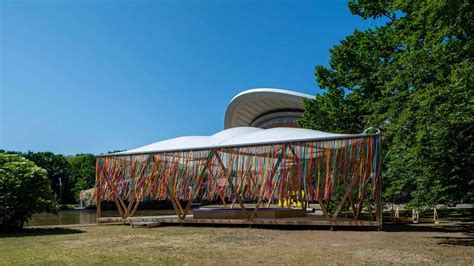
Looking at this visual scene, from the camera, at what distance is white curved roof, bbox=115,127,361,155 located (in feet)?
47.6


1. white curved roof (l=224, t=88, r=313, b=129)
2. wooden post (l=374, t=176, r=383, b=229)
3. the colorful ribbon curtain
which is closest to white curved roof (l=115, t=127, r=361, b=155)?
the colorful ribbon curtain

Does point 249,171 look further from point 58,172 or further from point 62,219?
point 58,172

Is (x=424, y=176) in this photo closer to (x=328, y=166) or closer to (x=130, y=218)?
(x=328, y=166)

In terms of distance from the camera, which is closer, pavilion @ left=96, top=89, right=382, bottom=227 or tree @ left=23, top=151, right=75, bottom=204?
pavilion @ left=96, top=89, right=382, bottom=227

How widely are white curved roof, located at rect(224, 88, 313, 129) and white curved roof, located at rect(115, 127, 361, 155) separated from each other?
1386 inches

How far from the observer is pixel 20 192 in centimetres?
1241

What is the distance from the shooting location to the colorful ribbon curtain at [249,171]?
12609 millimetres

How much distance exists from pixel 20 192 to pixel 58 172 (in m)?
51.4

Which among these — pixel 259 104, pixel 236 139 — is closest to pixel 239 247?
pixel 236 139

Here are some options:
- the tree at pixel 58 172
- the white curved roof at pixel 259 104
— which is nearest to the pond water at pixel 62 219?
the white curved roof at pixel 259 104

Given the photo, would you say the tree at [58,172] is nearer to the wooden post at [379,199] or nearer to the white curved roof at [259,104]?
the white curved roof at [259,104]

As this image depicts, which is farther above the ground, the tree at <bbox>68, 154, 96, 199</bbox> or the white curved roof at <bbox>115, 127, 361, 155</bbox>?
the white curved roof at <bbox>115, 127, 361, 155</bbox>

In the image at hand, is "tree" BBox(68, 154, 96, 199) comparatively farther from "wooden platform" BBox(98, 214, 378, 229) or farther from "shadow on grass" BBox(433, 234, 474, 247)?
"shadow on grass" BBox(433, 234, 474, 247)

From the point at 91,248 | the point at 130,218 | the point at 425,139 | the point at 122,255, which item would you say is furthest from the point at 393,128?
the point at 130,218
